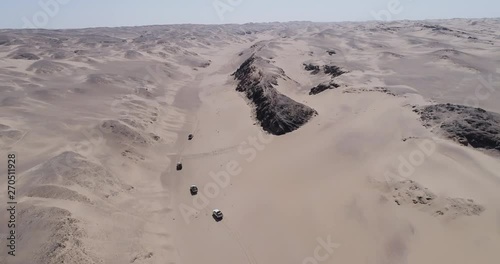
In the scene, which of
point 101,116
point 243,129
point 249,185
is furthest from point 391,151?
point 101,116

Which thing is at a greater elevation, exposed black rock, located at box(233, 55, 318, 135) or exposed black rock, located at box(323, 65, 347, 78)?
exposed black rock, located at box(233, 55, 318, 135)

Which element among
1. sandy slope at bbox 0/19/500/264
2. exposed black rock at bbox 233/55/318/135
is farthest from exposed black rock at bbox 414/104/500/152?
exposed black rock at bbox 233/55/318/135

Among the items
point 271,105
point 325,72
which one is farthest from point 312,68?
point 271,105

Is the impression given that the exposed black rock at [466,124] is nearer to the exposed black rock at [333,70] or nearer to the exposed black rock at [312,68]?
the exposed black rock at [333,70]

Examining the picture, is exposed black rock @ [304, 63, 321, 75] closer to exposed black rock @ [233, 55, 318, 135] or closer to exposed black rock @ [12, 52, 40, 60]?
exposed black rock @ [233, 55, 318, 135]

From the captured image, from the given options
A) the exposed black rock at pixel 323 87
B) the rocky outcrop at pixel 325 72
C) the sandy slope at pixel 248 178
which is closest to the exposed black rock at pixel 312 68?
the rocky outcrop at pixel 325 72

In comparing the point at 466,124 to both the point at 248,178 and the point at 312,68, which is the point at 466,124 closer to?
the point at 248,178
